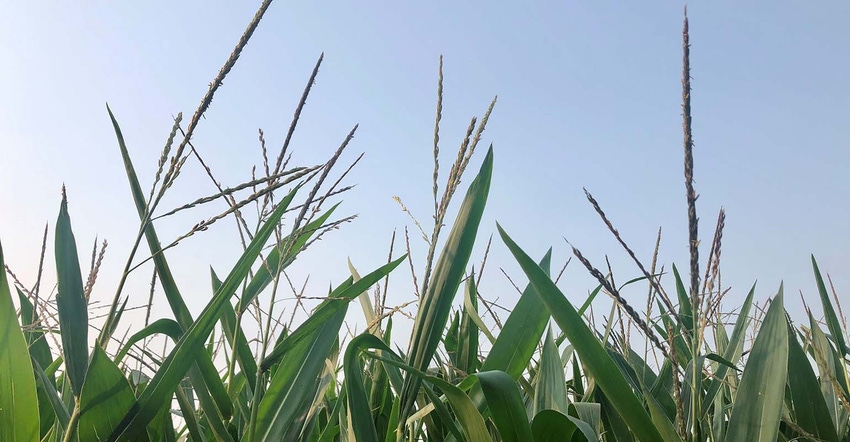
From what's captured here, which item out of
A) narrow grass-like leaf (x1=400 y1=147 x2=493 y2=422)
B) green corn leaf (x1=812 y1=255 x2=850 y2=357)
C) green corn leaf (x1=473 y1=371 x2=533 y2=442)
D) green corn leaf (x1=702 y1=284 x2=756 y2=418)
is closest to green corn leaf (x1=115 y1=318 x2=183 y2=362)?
narrow grass-like leaf (x1=400 y1=147 x2=493 y2=422)

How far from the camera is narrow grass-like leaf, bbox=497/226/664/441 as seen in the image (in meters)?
0.77

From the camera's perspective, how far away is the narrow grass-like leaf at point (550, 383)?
39.2 inches

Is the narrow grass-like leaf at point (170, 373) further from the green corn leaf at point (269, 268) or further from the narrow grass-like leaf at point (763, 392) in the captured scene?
the narrow grass-like leaf at point (763, 392)

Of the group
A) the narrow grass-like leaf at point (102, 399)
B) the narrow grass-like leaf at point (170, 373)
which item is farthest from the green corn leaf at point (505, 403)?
the narrow grass-like leaf at point (102, 399)

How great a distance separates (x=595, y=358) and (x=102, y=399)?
1.99 feet

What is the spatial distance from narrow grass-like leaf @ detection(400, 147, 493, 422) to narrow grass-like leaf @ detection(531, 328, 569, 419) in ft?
0.83

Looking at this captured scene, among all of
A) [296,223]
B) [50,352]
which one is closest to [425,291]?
[296,223]

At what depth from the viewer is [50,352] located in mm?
1371

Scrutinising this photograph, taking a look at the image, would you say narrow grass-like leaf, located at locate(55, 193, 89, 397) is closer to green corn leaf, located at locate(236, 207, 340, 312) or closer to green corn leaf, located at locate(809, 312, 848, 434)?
green corn leaf, located at locate(236, 207, 340, 312)

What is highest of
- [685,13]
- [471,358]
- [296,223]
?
[685,13]

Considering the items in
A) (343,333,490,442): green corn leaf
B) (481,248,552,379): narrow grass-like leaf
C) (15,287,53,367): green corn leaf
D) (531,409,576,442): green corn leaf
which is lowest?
(531,409,576,442): green corn leaf

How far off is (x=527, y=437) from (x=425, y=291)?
0.73ft

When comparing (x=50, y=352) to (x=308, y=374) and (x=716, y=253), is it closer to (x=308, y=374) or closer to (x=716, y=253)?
(x=308, y=374)

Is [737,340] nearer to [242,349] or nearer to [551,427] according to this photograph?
[551,427]
